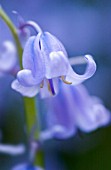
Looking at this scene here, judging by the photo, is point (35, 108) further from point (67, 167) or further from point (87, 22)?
point (87, 22)

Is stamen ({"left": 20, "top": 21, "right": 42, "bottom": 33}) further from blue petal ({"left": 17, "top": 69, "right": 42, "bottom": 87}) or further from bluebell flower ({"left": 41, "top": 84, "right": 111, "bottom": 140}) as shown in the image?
bluebell flower ({"left": 41, "top": 84, "right": 111, "bottom": 140})

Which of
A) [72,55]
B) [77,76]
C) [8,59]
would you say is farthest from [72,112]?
[72,55]

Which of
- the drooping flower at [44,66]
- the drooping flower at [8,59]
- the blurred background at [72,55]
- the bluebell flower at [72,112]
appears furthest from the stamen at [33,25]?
the blurred background at [72,55]

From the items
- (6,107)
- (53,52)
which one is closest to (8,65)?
(53,52)

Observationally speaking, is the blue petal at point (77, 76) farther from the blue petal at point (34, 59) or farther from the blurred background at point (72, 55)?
the blurred background at point (72, 55)

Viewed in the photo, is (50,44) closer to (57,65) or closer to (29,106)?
(57,65)

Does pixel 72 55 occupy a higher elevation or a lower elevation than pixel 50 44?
lower
